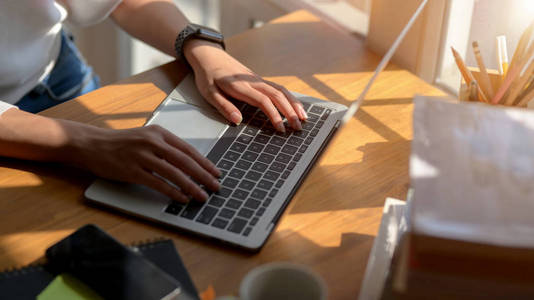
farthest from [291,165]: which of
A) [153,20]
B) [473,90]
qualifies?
[153,20]

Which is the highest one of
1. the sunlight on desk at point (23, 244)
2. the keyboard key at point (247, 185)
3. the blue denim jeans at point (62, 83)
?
the keyboard key at point (247, 185)

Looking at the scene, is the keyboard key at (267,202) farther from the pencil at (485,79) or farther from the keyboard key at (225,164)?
the pencil at (485,79)

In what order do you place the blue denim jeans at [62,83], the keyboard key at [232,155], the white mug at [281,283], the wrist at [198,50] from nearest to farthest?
the white mug at [281,283]
the keyboard key at [232,155]
the wrist at [198,50]
the blue denim jeans at [62,83]

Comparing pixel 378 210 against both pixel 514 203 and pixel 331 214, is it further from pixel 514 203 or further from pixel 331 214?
pixel 514 203

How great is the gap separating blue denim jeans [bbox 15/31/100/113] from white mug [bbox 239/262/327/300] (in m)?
0.81

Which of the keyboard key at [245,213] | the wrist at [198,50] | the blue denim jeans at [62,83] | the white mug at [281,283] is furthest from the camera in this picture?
the blue denim jeans at [62,83]

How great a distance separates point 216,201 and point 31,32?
617mm

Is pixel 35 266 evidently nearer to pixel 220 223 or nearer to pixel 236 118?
pixel 220 223

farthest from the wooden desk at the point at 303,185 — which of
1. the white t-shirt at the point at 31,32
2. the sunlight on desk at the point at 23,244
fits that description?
the white t-shirt at the point at 31,32

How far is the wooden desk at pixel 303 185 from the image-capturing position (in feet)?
2.41

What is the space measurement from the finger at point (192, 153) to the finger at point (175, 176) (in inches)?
1.3

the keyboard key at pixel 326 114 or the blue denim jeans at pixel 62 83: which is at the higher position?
the keyboard key at pixel 326 114

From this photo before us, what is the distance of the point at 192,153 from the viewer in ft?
2.72

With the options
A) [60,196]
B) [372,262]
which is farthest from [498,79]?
[60,196]
